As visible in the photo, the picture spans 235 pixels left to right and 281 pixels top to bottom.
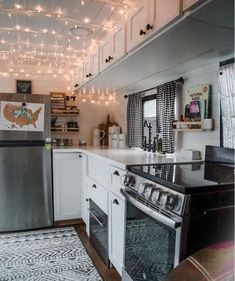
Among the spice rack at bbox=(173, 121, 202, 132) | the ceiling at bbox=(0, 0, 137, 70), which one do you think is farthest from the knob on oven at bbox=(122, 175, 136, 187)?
the ceiling at bbox=(0, 0, 137, 70)

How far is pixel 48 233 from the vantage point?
9.95ft

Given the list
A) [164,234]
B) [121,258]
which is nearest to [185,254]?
[164,234]

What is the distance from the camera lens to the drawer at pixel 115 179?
1934 mm

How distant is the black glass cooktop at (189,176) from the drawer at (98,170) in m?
0.53

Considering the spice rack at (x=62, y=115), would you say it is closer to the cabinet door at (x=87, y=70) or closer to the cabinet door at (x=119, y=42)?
the cabinet door at (x=87, y=70)

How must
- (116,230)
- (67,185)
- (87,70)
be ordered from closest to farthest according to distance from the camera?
1. (116,230)
2. (87,70)
3. (67,185)

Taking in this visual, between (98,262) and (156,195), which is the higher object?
(156,195)

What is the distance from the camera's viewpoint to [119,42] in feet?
7.03

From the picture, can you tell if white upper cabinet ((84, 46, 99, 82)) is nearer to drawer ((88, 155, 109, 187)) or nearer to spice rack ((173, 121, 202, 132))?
drawer ((88, 155, 109, 187))

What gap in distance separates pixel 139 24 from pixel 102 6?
50 cm

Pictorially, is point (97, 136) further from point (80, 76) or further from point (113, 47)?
point (113, 47)

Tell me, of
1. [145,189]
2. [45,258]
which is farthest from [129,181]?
[45,258]

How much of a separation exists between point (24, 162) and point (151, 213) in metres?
2.10

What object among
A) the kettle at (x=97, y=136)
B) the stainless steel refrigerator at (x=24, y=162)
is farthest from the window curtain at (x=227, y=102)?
the kettle at (x=97, y=136)
